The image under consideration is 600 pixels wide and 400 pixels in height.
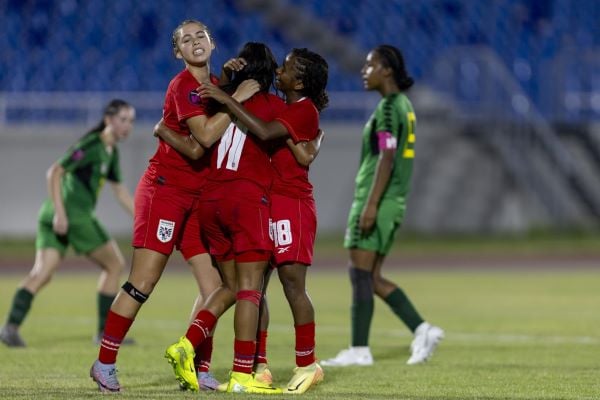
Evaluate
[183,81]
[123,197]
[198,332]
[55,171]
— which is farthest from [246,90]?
[123,197]

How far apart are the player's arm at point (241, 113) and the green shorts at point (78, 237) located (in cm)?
424

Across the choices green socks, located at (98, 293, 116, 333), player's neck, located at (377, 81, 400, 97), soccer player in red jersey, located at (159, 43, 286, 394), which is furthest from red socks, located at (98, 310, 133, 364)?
green socks, located at (98, 293, 116, 333)

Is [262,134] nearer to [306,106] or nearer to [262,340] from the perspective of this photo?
[306,106]

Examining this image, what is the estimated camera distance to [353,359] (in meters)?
9.48

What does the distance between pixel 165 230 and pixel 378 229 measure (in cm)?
241

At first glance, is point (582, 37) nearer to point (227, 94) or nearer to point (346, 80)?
point (346, 80)

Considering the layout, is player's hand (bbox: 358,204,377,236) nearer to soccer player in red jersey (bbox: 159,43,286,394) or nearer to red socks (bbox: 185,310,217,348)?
soccer player in red jersey (bbox: 159,43,286,394)

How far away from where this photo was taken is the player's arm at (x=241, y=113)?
24.1ft

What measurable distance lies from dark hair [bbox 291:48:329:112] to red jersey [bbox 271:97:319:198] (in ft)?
0.34

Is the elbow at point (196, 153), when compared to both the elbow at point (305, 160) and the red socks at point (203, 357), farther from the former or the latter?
the red socks at point (203, 357)

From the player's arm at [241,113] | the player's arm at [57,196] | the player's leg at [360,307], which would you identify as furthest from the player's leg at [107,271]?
the player's arm at [241,113]

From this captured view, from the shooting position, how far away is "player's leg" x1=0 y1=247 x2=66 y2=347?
35.7 feet

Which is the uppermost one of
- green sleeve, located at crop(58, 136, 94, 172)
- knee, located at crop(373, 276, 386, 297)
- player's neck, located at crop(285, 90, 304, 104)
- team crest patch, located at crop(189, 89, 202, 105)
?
player's neck, located at crop(285, 90, 304, 104)

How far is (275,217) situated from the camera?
7.71 m
